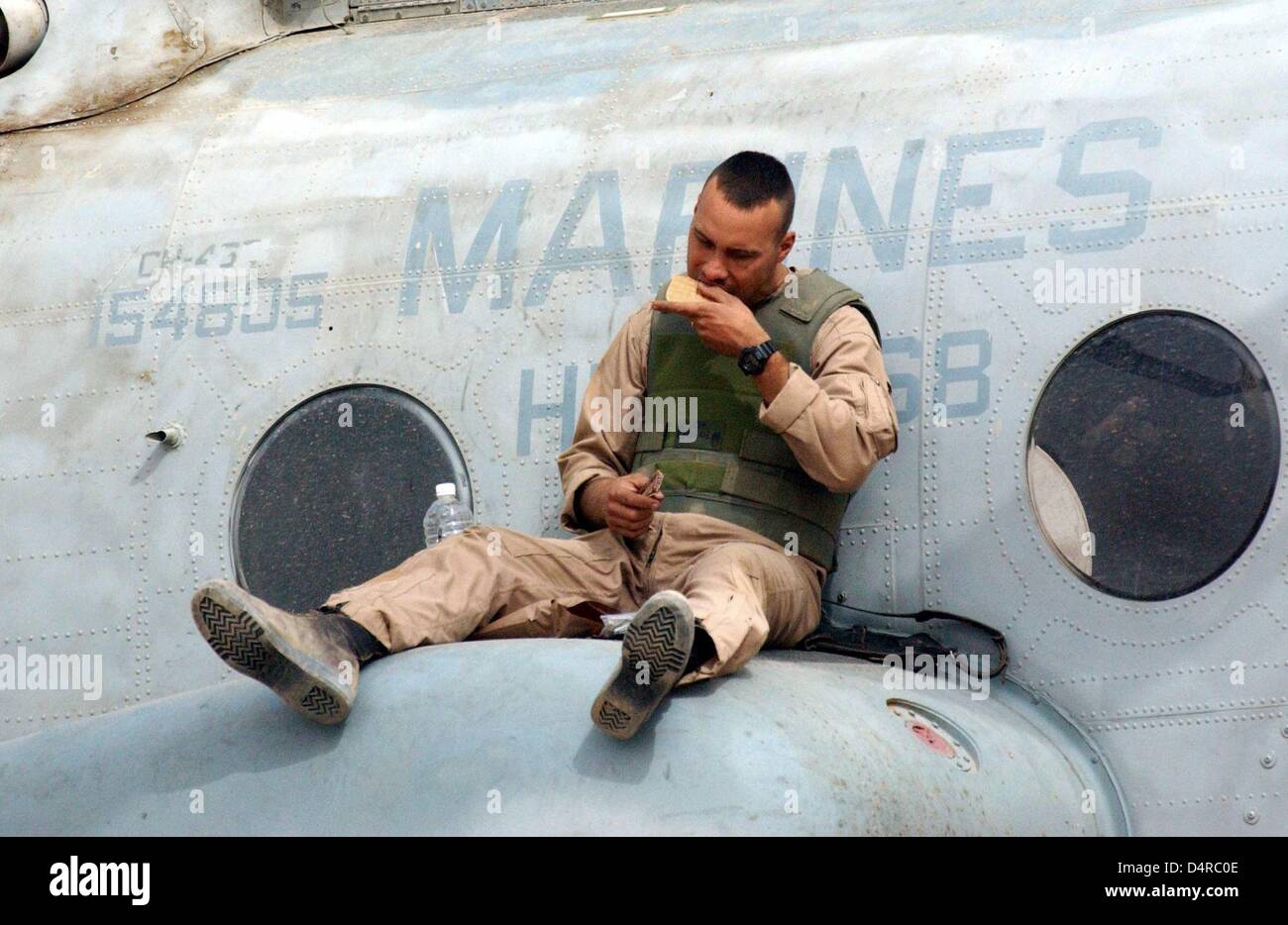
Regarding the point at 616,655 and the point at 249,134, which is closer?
the point at 616,655

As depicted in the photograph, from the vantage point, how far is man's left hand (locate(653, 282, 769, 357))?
4508 mm

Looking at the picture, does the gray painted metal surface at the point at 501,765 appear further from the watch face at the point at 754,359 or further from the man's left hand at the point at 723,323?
the man's left hand at the point at 723,323

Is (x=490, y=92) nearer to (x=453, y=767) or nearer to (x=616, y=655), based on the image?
(x=616, y=655)

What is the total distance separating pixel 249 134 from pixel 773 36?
6.76 ft

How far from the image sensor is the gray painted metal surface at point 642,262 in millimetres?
→ 5078

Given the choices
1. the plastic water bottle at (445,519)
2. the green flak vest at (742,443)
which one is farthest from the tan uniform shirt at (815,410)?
the plastic water bottle at (445,519)

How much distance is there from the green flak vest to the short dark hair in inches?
10.5

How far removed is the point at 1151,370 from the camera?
16.7 feet

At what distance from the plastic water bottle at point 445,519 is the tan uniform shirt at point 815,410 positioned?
0.55 metres

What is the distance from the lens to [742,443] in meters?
4.92

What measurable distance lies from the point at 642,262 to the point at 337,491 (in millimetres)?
1294

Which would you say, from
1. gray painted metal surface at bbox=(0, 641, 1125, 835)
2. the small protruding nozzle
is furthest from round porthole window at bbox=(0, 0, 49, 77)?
gray painted metal surface at bbox=(0, 641, 1125, 835)

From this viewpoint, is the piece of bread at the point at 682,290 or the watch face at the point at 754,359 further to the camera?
the piece of bread at the point at 682,290

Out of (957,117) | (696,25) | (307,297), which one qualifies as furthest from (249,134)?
(957,117)
